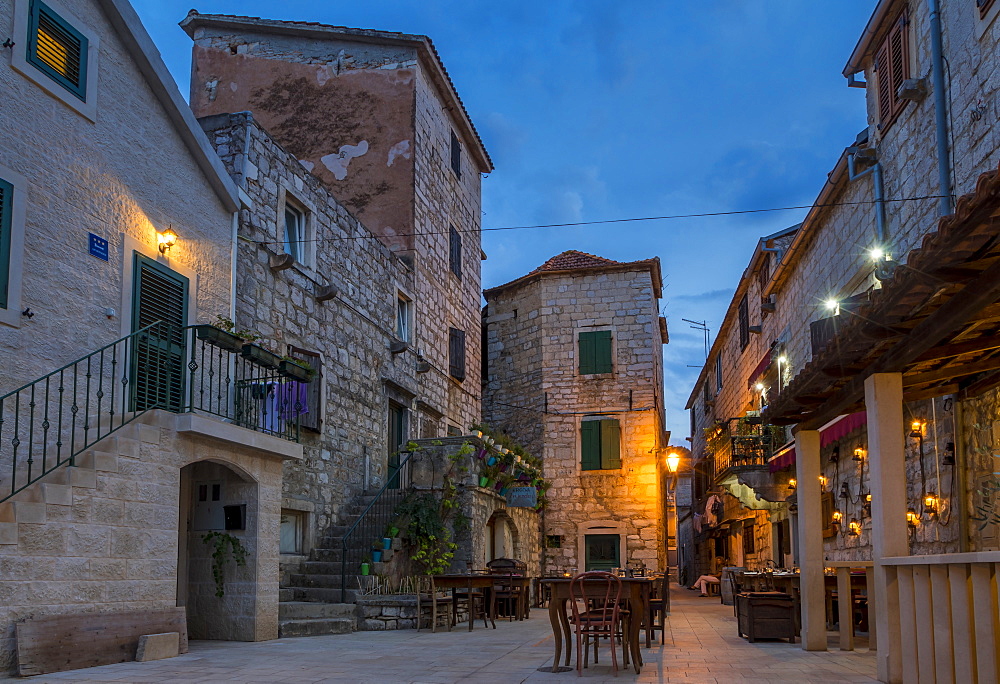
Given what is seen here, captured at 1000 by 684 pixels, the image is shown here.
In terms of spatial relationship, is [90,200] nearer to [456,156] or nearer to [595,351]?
[456,156]

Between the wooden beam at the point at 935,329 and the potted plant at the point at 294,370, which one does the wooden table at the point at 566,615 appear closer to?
the wooden beam at the point at 935,329

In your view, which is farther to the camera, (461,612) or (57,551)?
(461,612)

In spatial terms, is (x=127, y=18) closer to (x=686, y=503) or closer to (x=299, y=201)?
(x=299, y=201)

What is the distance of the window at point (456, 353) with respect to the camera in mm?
20359

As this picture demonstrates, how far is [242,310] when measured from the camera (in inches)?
461

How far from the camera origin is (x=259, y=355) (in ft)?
32.5

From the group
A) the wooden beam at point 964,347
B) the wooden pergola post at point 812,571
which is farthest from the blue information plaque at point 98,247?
the wooden beam at point 964,347

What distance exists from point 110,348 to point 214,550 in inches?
92.9

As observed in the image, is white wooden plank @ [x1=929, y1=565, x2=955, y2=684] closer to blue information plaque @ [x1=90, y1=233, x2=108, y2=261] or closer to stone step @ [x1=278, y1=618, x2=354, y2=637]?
stone step @ [x1=278, y1=618, x2=354, y2=637]

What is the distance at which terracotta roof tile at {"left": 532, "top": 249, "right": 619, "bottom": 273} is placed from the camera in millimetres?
25147

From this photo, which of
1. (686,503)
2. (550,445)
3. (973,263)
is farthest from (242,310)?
(686,503)

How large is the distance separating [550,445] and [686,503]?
24118 mm

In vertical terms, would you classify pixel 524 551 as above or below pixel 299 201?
below

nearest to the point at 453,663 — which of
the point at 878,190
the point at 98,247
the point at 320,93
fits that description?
the point at 98,247
